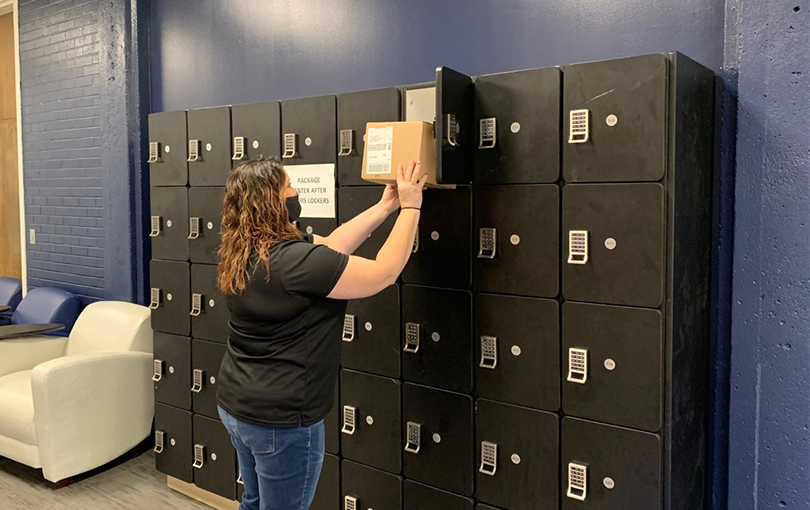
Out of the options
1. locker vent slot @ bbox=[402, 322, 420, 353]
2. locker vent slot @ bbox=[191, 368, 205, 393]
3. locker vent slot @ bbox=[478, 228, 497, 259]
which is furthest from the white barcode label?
locker vent slot @ bbox=[191, 368, 205, 393]

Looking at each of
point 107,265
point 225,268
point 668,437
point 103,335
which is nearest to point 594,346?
point 668,437

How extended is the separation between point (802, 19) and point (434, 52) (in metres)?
1.36

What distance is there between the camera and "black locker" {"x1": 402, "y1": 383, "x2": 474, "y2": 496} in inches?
87.4

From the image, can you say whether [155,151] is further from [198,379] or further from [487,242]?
[487,242]

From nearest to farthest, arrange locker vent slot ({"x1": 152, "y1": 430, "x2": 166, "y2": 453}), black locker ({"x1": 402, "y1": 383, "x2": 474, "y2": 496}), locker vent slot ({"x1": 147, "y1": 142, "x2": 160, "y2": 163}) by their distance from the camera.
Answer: black locker ({"x1": 402, "y1": 383, "x2": 474, "y2": 496}) → locker vent slot ({"x1": 147, "y1": 142, "x2": 160, "y2": 163}) → locker vent slot ({"x1": 152, "y1": 430, "x2": 166, "y2": 453})

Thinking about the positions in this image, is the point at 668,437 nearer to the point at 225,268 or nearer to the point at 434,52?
the point at 225,268

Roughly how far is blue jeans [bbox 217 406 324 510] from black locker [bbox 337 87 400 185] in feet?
3.19

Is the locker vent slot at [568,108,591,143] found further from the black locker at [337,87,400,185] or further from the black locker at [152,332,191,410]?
the black locker at [152,332,191,410]

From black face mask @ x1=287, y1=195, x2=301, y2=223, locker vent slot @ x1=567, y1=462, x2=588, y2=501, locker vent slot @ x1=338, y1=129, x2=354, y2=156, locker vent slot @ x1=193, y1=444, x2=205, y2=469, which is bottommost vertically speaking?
locker vent slot @ x1=193, y1=444, x2=205, y2=469

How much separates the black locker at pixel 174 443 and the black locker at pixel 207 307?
447mm

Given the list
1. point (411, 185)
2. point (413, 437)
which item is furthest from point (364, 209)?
point (413, 437)

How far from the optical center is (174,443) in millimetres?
3215

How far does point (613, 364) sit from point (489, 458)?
54 centimetres

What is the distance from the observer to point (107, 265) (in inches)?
164
